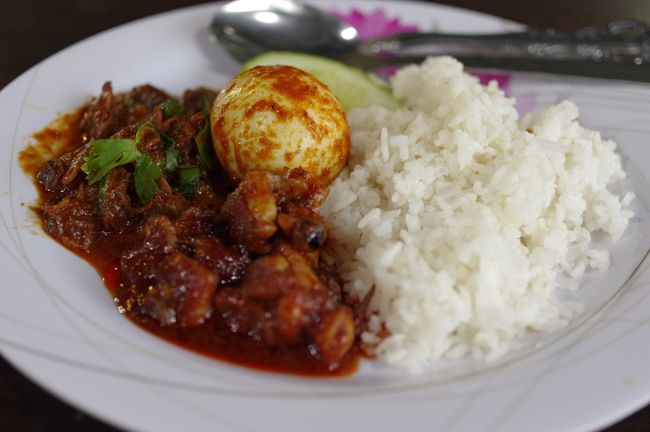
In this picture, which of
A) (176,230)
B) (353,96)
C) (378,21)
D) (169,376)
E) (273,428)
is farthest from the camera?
(378,21)

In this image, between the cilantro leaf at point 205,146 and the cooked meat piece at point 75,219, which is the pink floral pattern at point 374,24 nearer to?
the cilantro leaf at point 205,146

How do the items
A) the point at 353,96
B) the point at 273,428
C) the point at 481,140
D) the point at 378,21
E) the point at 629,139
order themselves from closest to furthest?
the point at 273,428 → the point at 481,140 → the point at 629,139 → the point at 353,96 → the point at 378,21

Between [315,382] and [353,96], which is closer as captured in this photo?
[315,382]

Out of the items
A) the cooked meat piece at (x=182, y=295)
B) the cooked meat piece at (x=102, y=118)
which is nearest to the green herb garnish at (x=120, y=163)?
the cooked meat piece at (x=102, y=118)

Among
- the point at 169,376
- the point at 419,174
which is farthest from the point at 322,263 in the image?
the point at 169,376

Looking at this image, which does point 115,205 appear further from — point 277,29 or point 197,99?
point 277,29

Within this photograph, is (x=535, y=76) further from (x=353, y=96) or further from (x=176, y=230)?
(x=176, y=230)

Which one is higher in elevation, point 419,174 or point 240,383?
point 419,174
